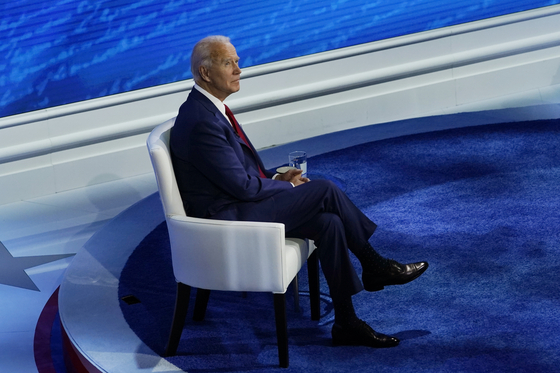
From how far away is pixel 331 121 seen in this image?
18.7ft

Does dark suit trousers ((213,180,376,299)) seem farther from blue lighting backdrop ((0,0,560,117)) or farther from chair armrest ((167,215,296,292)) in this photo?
blue lighting backdrop ((0,0,560,117))

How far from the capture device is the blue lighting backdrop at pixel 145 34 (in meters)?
4.65

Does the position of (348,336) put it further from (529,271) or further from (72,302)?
(72,302)

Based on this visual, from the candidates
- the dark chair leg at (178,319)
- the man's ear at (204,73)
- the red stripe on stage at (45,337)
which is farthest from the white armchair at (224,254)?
the red stripe on stage at (45,337)

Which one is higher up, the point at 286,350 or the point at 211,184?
the point at 211,184

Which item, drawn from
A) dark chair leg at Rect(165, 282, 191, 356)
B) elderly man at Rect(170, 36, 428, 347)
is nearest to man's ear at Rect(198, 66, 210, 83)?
elderly man at Rect(170, 36, 428, 347)

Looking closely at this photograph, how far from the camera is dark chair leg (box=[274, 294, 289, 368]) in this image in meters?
2.51

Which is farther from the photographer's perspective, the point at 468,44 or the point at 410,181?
the point at 468,44

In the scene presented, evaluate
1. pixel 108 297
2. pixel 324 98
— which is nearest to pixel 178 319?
pixel 108 297

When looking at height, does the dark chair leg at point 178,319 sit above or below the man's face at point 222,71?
below

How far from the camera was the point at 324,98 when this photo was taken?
5676mm

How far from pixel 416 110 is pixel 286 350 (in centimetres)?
378

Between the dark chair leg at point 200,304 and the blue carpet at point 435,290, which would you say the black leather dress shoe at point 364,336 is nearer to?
the blue carpet at point 435,290

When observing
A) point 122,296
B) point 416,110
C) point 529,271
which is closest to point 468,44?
point 416,110
